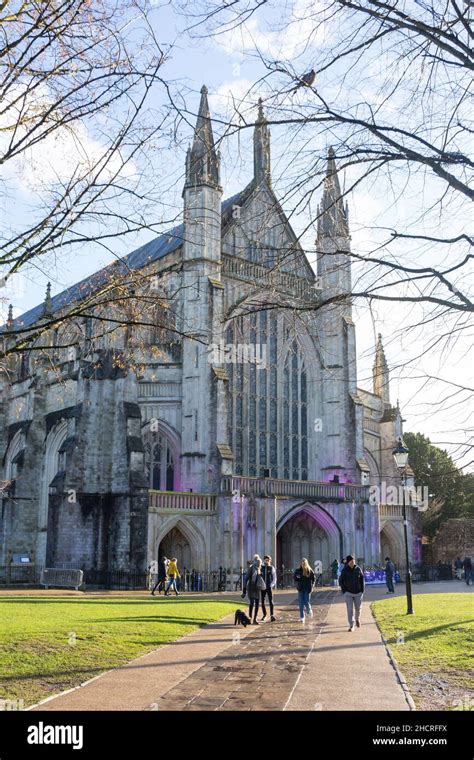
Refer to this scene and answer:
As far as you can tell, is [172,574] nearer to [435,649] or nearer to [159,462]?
[159,462]

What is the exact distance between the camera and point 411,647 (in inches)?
499

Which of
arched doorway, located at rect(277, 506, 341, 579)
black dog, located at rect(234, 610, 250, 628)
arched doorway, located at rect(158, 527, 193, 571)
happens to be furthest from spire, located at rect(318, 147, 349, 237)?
arched doorway, located at rect(277, 506, 341, 579)

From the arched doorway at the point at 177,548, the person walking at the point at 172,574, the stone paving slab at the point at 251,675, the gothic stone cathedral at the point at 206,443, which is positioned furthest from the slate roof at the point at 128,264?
the arched doorway at the point at 177,548

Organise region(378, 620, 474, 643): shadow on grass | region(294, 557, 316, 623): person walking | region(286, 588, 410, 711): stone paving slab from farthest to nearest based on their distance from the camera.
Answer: region(294, 557, 316, 623): person walking, region(378, 620, 474, 643): shadow on grass, region(286, 588, 410, 711): stone paving slab

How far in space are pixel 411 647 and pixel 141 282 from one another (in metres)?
7.52

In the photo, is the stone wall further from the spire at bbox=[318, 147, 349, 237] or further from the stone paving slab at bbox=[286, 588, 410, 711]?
the spire at bbox=[318, 147, 349, 237]

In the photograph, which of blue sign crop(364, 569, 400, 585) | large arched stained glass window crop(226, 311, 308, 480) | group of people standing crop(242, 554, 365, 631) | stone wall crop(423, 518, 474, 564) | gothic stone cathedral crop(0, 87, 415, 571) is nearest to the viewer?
group of people standing crop(242, 554, 365, 631)

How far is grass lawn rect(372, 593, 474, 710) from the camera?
27.6 ft

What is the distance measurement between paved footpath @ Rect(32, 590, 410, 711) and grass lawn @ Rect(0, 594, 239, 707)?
1.27ft

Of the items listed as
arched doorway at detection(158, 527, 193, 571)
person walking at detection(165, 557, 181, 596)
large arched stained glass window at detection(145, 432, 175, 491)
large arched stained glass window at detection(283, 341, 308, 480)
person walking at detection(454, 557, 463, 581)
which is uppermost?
large arched stained glass window at detection(283, 341, 308, 480)

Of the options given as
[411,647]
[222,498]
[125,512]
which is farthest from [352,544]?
[411,647]

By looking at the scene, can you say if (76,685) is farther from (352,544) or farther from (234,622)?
(352,544)

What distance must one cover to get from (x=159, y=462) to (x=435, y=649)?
78.3 ft

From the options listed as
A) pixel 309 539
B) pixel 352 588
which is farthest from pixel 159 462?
pixel 352 588
